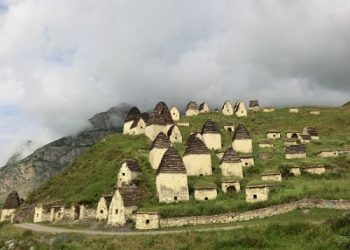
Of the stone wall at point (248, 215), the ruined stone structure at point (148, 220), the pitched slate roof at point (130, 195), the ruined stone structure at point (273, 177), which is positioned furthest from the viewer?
the ruined stone structure at point (273, 177)

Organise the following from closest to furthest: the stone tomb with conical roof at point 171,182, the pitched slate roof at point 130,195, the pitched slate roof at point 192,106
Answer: the pitched slate roof at point 130,195 < the stone tomb with conical roof at point 171,182 < the pitched slate roof at point 192,106

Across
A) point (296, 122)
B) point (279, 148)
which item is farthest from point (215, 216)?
point (296, 122)

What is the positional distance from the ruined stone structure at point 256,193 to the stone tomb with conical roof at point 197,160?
10272 mm

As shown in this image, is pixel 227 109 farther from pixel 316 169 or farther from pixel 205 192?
pixel 205 192

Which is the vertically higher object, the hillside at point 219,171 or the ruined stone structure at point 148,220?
the hillside at point 219,171

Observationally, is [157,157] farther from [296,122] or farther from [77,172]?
[296,122]

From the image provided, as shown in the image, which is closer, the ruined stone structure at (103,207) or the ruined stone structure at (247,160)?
the ruined stone structure at (103,207)

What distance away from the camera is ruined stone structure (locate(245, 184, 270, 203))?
39.4m

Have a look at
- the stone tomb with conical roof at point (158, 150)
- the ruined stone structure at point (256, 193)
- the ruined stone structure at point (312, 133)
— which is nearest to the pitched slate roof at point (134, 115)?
the stone tomb with conical roof at point (158, 150)

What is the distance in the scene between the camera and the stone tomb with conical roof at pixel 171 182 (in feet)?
143

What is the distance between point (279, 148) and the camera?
5881 centimetres

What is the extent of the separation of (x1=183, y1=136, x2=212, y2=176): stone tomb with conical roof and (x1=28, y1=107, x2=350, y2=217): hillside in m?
1.25

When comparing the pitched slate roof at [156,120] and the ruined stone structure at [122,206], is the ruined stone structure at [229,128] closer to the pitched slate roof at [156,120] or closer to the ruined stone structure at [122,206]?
the pitched slate roof at [156,120]

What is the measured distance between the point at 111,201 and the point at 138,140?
24626mm
